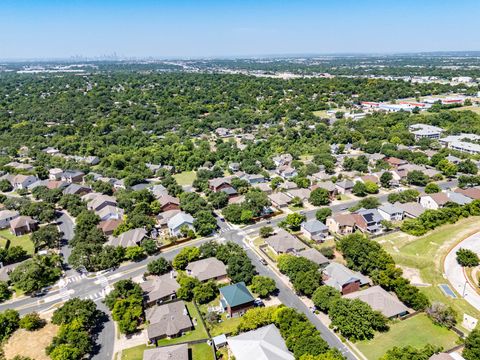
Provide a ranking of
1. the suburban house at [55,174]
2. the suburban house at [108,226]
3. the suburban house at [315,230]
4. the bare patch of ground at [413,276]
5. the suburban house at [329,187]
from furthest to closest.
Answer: the suburban house at [55,174] < the suburban house at [329,187] < the suburban house at [108,226] < the suburban house at [315,230] < the bare patch of ground at [413,276]

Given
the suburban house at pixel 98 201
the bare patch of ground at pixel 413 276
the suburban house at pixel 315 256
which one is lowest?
the bare patch of ground at pixel 413 276

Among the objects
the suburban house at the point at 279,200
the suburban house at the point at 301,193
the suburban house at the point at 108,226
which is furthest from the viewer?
the suburban house at the point at 301,193

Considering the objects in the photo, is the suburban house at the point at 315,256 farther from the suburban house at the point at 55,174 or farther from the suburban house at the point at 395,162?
the suburban house at the point at 55,174

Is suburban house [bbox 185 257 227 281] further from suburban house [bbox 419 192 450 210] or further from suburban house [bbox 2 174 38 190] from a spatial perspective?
suburban house [bbox 2 174 38 190]

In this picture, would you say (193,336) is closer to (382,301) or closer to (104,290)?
(104,290)

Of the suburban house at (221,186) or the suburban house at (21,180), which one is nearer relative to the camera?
the suburban house at (221,186)

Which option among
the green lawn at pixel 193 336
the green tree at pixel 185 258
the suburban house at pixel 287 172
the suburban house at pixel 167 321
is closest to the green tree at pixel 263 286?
the green lawn at pixel 193 336

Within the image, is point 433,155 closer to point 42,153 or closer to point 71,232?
point 71,232
